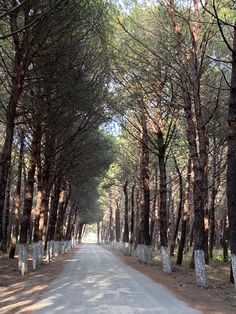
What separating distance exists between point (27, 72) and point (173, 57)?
604cm

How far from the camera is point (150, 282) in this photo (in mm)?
15961

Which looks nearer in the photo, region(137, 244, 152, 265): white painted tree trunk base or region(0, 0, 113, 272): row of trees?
region(0, 0, 113, 272): row of trees

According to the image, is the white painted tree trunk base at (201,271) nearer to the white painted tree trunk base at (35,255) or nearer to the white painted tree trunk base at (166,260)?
the white painted tree trunk base at (166,260)

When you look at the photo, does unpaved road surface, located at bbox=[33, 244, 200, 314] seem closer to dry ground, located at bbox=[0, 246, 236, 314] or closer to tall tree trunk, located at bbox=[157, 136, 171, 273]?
dry ground, located at bbox=[0, 246, 236, 314]

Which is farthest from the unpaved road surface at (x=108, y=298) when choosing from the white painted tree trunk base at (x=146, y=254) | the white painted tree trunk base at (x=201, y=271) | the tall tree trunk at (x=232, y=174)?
the white painted tree trunk base at (x=146, y=254)

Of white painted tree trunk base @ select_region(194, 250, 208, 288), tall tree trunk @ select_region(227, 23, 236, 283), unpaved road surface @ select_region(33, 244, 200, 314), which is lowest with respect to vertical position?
unpaved road surface @ select_region(33, 244, 200, 314)

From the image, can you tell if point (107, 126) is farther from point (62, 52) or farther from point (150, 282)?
point (150, 282)

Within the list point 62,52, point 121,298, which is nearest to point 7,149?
point 62,52

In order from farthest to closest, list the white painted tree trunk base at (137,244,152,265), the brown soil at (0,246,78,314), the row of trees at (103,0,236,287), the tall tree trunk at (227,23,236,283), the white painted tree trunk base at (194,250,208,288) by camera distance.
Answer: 1. the white painted tree trunk base at (137,244,152,265)
2. the row of trees at (103,0,236,287)
3. the white painted tree trunk base at (194,250,208,288)
4. the tall tree trunk at (227,23,236,283)
5. the brown soil at (0,246,78,314)

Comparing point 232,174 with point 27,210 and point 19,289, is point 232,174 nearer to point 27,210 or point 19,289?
point 19,289

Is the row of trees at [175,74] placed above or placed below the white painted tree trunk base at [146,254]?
above

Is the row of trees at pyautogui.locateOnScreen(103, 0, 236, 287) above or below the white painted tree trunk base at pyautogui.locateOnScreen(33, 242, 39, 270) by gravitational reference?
above

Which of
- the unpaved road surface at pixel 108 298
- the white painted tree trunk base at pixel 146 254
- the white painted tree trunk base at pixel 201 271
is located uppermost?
the white painted tree trunk base at pixel 146 254

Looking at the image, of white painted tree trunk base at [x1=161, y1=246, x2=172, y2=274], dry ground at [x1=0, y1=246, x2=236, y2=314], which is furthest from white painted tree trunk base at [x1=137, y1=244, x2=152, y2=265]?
dry ground at [x1=0, y1=246, x2=236, y2=314]
